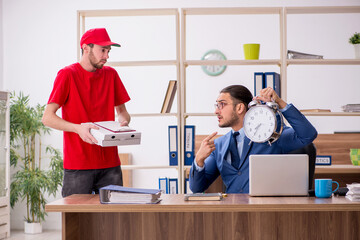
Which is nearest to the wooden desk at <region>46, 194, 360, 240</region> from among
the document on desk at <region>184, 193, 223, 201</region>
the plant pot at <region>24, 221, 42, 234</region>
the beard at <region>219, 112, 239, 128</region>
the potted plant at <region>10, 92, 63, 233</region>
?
the document on desk at <region>184, 193, 223, 201</region>

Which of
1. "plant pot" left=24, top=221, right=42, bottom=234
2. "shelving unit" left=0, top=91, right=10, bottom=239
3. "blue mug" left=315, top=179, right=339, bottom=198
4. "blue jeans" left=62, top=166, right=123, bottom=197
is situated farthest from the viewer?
"plant pot" left=24, top=221, right=42, bottom=234

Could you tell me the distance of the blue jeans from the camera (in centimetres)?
273

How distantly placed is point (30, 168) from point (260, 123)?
152 inches

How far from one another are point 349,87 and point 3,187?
4.03 meters

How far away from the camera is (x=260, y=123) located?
2357 millimetres

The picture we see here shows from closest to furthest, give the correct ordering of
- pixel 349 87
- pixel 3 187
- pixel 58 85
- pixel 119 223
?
pixel 119 223 → pixel 58 85 → pixel 3 187 → pixel 349 87

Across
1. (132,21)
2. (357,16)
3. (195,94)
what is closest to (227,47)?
(195,94)

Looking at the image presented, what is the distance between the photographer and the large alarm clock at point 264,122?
232cm

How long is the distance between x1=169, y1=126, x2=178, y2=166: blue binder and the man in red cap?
1074 millimetres

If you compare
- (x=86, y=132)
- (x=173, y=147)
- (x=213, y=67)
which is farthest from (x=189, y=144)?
(x=213, y=67)

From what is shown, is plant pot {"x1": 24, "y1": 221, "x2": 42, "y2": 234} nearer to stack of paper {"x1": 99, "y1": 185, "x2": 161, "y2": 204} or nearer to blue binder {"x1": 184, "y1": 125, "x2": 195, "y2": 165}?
blue binder {"x1": 184, "y1": 125, "x2": 195, "y2": 165}

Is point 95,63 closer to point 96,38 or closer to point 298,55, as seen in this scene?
point 96,38

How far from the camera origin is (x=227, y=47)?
587 cm

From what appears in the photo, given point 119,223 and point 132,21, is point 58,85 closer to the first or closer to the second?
point 119,223
